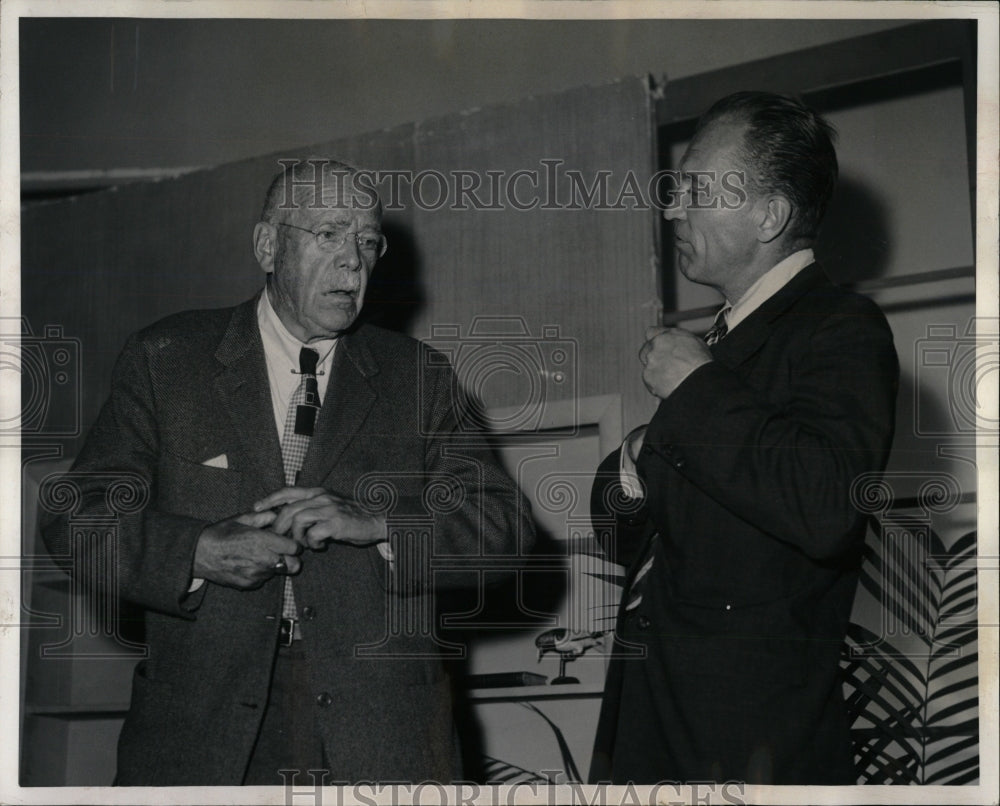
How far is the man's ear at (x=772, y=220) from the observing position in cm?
268

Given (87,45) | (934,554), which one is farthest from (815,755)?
(87,45)

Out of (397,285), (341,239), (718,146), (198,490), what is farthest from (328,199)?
(718,146)

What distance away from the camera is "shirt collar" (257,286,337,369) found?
9.18 ft

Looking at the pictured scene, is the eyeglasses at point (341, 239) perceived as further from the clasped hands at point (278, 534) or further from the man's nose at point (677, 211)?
the man's nose at point (677, 211)

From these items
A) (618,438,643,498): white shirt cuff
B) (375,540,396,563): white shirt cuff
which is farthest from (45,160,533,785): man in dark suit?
(618,438,643,498): white shirt cuff

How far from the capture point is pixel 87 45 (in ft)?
9.91

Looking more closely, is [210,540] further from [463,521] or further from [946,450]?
[946,450]

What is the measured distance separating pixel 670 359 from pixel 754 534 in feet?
1.14

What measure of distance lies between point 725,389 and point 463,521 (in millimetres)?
610

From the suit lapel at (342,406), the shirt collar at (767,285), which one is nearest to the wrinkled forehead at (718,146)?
the shirt collar at (767,285)

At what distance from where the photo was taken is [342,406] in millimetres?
2773

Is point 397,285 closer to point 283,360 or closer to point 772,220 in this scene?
point 283,360

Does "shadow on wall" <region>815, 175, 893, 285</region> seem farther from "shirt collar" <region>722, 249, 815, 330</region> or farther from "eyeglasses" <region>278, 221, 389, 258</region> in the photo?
"eyeglasses" <region>278, 221, 389, 258</region>

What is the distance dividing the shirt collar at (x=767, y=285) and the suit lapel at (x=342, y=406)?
717mm
